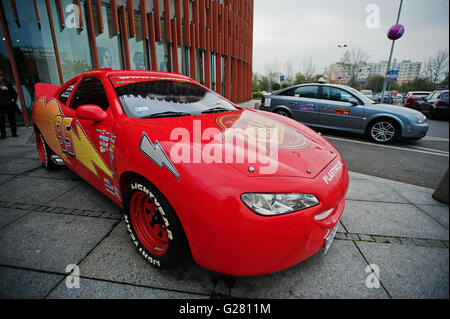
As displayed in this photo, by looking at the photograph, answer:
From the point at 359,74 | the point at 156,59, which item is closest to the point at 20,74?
the point at 156,59

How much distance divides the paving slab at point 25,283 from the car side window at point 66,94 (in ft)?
6.43

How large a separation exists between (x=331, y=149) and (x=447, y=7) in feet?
4.66

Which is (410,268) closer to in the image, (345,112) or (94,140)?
(94,140)

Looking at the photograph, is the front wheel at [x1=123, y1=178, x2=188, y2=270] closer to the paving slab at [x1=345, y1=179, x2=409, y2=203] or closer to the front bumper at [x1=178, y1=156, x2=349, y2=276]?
the front bumper at [x1=178, y1=156, x2=349, y2=276]

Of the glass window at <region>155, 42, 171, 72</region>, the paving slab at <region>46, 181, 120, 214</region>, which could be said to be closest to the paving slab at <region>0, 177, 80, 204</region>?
the paving slab at <region>46, 181, 120, 214</region>

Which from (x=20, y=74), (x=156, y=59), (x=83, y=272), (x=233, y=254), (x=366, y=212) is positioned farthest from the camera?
(x=156, y=59)

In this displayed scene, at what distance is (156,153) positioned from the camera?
1.57 meters

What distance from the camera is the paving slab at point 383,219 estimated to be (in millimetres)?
2271

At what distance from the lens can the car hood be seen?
57.4 inches

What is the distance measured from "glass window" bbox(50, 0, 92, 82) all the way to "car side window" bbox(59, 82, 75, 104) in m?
5.45

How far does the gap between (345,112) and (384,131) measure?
1.06 metres

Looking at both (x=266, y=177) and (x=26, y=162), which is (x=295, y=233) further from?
(x=26, y=162)

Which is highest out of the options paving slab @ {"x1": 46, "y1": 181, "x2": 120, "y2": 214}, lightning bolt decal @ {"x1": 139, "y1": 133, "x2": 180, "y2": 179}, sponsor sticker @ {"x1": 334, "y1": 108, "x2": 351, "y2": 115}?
lightning bolt decal @ {"x1": 139, "y1": 133, "x2": 180, "y2": 179}

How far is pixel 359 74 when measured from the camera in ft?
97.7
